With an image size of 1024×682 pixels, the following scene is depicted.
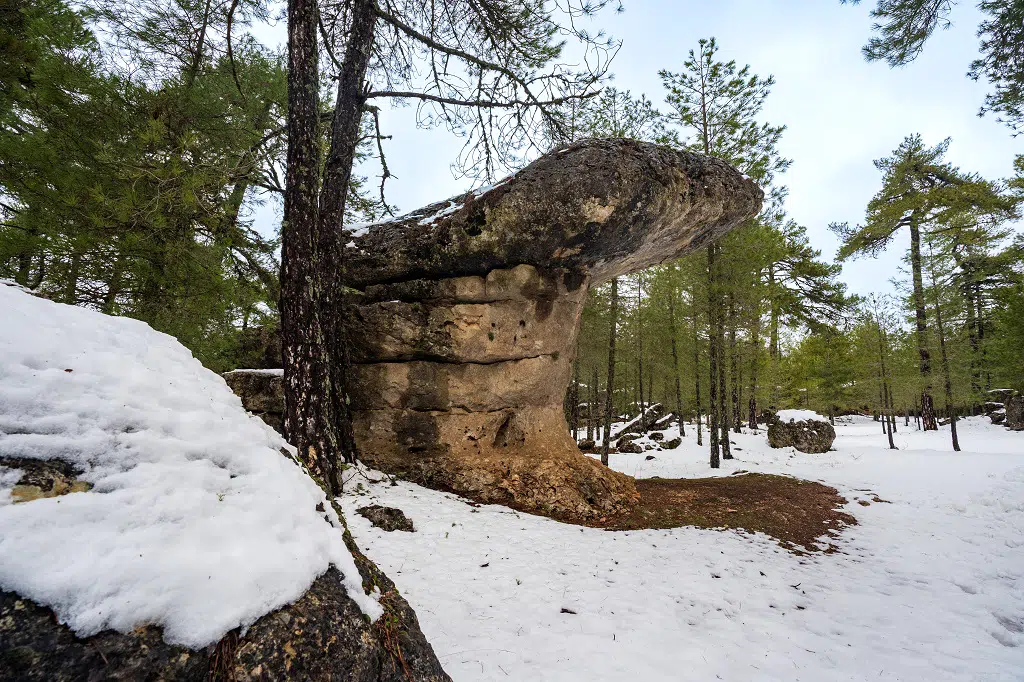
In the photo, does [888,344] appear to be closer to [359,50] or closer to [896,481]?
[896,481]

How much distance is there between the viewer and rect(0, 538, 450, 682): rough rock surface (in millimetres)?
1219

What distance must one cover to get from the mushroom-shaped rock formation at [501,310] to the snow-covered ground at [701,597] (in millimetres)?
988

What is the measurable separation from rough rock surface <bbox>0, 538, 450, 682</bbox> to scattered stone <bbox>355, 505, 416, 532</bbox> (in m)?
3.49

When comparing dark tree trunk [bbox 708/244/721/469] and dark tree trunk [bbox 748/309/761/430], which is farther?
dark tree trunk [bbox 748/309/761/430]

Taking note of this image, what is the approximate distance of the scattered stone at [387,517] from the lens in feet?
18.2

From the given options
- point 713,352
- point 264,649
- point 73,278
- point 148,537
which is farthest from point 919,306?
point 73,278

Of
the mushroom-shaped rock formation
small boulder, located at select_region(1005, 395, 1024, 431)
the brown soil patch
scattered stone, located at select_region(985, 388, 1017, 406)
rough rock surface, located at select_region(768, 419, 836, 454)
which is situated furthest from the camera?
scattered stone, located at select_region(985, 388, 1017, 406)

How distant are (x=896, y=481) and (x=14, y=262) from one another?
1861cm

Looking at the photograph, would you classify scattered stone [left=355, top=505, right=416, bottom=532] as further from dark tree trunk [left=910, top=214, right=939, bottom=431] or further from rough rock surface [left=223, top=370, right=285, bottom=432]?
dark tree trunk [left=910, top=214, right=939, bottom=431]

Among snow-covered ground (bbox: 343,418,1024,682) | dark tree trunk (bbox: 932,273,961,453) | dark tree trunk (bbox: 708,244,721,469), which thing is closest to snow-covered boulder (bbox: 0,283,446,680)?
snow-covered ground (bbox: 343,418,1024,682)

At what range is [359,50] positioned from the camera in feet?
23.9

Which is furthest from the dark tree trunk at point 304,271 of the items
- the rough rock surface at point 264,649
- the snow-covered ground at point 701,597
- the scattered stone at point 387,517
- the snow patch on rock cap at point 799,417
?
the snow patch on rock cap at point 799,417

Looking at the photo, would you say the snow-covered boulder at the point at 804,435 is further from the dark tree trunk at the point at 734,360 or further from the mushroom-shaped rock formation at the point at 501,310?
the mushroom-shaped rock formation at the point at 501,310

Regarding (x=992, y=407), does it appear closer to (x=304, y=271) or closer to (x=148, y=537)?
(x=304, y=271)
